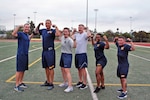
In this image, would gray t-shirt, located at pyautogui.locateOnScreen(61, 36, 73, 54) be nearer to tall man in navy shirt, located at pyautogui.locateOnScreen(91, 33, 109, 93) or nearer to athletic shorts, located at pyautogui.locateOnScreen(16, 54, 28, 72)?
tall man in navy shirt, located at pyautogui.locateOnScreen(91, 33, 109, 93)

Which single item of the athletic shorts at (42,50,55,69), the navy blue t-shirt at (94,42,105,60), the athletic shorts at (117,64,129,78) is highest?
the navy blue t-shirt at (94,42,105,60)

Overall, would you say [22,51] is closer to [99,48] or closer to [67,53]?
[67,53]

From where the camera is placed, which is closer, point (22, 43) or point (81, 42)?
point (22, 43)

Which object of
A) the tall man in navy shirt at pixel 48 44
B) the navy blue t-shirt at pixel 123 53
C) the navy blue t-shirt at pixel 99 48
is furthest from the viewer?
the tall man in navy shirt at pixel 48 44

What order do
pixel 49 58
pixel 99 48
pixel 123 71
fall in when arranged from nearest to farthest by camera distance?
pixel 123 71 < pixel 99 48 < pixel 49 58

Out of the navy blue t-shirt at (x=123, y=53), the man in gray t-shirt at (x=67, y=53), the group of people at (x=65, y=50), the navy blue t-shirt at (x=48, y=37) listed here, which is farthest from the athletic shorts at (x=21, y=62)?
the navy blue t-shirt at (x=123, y=53)

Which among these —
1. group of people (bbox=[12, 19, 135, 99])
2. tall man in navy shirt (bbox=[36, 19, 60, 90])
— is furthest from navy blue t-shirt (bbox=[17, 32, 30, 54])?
tall man in navy shirt (bbox=[36, 19, 60, 90])

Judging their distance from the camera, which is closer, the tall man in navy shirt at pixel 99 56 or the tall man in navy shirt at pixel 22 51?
the tall man in navy shirt at pixel 99 56

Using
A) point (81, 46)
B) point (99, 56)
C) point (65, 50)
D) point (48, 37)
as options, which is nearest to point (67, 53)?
point (65, 50)

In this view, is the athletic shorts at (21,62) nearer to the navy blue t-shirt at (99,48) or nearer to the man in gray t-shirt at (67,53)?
the man in gray t-shirt at (67,53)

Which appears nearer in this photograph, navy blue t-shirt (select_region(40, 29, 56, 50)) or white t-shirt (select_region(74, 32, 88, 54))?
navy blue t-shirt (select_region(40, 29, 56, 50))

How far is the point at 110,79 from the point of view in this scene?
8.37m

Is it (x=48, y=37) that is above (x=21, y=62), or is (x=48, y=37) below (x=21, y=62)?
above

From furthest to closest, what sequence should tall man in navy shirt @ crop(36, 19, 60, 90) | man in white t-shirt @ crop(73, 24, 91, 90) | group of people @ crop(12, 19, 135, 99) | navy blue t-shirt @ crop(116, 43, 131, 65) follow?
man in white t-shirt @ crop(73, 24, 91, 90) → tall man in navy shirt @ crop(36, 19, 60, 90) → group of people @ crop(12, 19, 135, 99) → navy blue t-shirt @ crop(116, 43, 131, 65)
